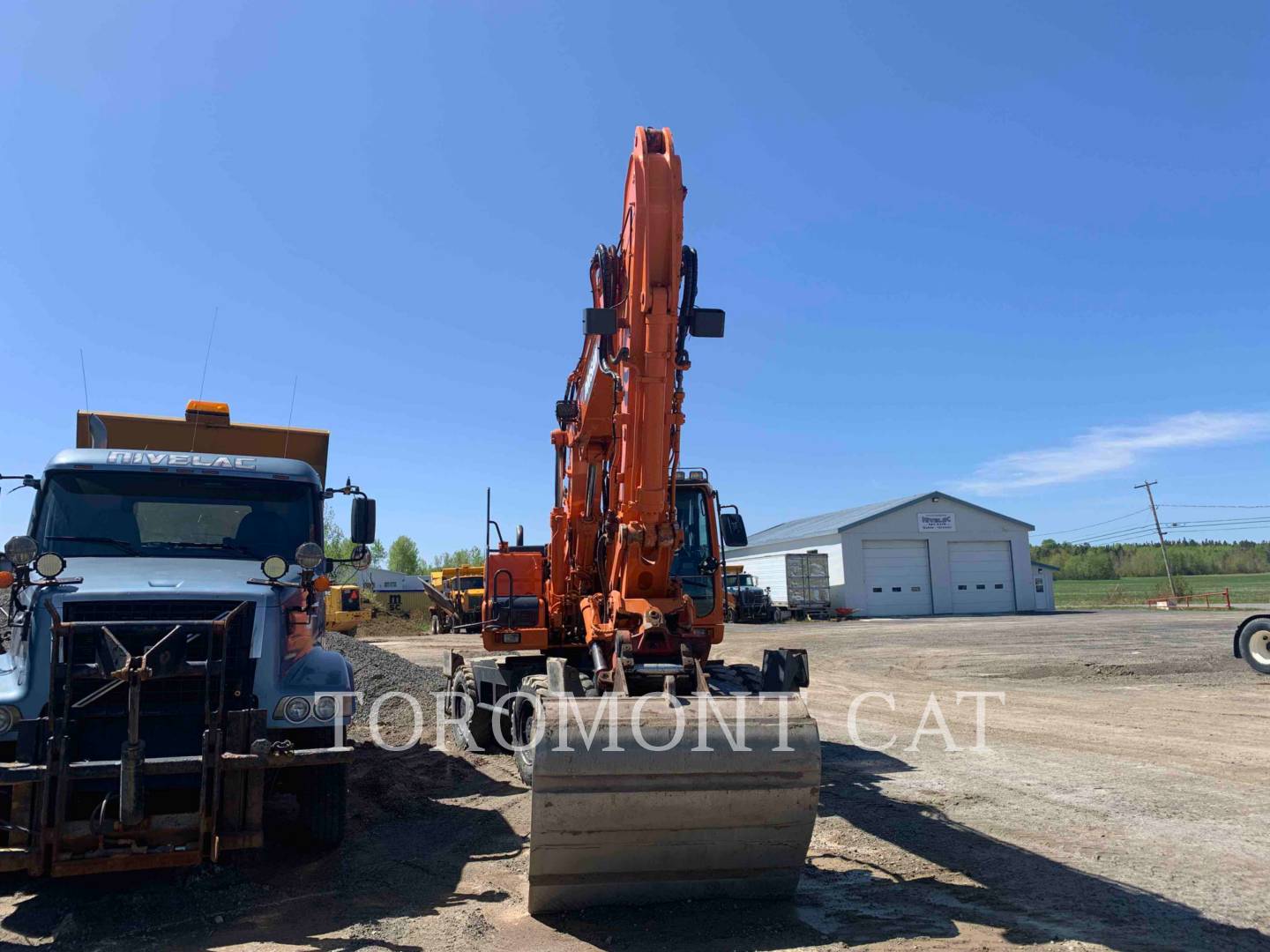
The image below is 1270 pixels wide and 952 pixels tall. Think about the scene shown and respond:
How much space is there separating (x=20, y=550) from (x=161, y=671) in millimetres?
1366

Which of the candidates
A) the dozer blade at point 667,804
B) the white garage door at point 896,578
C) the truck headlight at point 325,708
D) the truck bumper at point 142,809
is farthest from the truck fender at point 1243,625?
the white garage door at point 896,578

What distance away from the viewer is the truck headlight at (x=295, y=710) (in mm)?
5828

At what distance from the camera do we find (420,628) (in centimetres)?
4138

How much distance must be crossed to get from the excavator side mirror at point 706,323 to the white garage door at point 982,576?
1612 inches

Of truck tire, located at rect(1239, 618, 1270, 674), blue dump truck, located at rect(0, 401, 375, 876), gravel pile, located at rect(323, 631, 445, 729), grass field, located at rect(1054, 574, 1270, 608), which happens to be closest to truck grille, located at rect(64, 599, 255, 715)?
blue dump truck, located at rect(0, 401, 375, 876)

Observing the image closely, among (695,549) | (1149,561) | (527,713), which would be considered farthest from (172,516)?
(1149,561)

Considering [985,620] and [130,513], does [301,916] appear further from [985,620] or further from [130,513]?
[985,620]

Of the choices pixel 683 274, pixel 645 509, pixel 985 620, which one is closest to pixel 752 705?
pixel 645 509

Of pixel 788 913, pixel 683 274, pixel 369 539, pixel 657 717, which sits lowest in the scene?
pixel 788 913

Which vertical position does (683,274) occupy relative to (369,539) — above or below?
above

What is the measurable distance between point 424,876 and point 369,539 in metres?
2.83

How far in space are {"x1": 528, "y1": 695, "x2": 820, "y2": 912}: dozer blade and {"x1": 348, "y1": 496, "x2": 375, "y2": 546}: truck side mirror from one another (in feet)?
10.6

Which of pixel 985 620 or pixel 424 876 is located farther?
pixel 985 620

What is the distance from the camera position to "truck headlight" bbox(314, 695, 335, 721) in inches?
233
